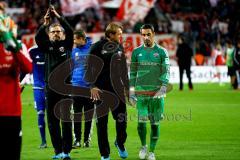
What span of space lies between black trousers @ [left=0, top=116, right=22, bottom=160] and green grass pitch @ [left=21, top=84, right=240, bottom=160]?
186 inches

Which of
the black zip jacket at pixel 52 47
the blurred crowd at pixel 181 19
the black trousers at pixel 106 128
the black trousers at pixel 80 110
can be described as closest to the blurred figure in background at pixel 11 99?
the black trousers at pixel 106 128

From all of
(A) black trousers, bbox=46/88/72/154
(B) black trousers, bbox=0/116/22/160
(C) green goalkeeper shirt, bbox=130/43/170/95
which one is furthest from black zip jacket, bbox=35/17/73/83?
(B) black trousers, bbox=0/116/22/160

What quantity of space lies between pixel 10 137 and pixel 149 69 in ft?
17.4

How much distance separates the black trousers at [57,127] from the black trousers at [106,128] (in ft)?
2.37

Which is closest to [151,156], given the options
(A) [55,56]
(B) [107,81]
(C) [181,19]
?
(B) [107,81]

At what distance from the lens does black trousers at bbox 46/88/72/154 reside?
13438 mm

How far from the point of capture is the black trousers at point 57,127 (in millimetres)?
13438

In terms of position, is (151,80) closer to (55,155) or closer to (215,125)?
(55,155)

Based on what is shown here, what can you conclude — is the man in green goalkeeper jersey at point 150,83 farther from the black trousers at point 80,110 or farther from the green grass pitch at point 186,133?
the black trousers at point 80,110

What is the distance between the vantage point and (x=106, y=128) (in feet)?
43.3

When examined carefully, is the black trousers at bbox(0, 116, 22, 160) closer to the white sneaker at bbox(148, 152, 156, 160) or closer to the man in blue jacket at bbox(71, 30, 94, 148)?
the white sneaker at bbox(148, 152, 156, 160)

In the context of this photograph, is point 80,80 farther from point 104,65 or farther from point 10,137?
point 10,137

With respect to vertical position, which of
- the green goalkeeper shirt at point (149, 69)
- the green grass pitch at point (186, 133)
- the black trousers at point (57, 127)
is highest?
the green goalkeeper shirt at point (149, 69)

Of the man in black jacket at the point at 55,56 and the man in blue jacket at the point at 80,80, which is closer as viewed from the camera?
the man in black jacket at the point at 55,56
